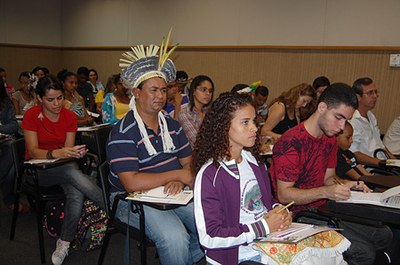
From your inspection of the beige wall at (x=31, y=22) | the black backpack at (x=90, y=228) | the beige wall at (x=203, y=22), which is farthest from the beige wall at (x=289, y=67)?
the black backpack at (x=90, y=228)

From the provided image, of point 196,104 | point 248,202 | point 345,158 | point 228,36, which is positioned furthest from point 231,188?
point 228,36

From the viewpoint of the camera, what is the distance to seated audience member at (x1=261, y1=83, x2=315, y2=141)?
418 centimetres

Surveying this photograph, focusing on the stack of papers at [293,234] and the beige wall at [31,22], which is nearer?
the stack of papers at [293,234]

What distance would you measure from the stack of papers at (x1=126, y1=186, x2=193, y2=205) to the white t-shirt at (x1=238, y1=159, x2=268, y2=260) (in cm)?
35

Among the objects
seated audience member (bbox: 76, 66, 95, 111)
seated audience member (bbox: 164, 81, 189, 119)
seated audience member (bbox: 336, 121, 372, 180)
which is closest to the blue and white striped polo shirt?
seated audience member (bbox: 336, 121, 372, 180)

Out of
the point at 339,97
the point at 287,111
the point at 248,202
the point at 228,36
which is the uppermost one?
the point at 228,36

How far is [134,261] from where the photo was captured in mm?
3016

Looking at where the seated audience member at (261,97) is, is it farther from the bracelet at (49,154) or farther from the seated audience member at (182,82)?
the bracelet at (49,154)

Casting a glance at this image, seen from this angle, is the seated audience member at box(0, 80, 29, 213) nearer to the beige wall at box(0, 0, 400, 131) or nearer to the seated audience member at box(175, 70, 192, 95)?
the seated audience member at box(175, 70, 192, 95)

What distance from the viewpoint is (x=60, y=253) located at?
9.28 feet

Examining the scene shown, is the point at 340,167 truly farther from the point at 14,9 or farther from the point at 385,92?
the point at 14,9

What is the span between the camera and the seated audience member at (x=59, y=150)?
9.44 ft

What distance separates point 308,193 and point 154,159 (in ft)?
3.19

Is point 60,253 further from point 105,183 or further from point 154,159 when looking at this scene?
point 154,159
